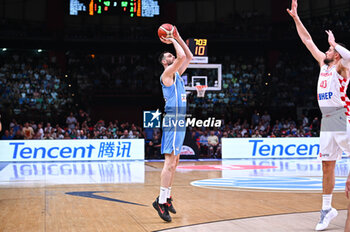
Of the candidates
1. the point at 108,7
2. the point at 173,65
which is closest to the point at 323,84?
the point at 173,65

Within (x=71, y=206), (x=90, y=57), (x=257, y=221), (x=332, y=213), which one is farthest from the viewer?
(x=90, y=57)

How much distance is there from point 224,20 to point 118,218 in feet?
73.1

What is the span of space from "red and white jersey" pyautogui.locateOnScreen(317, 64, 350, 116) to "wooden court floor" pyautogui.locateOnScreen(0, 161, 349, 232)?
1328 mm

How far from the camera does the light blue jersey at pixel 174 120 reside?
5.25 m

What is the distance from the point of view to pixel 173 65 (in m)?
5.18

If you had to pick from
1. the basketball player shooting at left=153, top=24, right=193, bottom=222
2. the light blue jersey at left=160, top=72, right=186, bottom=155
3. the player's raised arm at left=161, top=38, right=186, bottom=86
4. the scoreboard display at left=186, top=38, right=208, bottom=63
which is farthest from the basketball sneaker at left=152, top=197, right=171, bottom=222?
the scoreboard display at left=186, top=38, right=208, bottom=63

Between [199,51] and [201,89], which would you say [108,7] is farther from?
[201,89]

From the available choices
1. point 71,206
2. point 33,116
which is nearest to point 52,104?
point 33,116

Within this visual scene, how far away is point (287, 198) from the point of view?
6516 millimetres

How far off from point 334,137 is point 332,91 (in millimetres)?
476

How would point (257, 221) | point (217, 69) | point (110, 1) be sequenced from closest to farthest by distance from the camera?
point (257, 221)
point (217, 69)
point (110, 1)

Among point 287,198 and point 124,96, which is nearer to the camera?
point 287,198

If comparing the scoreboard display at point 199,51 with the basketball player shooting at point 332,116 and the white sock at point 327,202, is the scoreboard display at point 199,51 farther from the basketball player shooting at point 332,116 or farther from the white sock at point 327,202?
the white sock at point 327,202

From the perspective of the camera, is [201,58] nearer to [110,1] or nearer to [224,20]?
[110,1]
